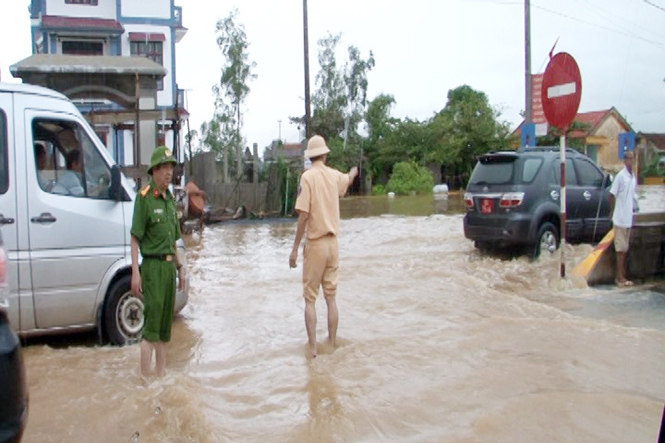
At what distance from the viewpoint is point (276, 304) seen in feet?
28.6

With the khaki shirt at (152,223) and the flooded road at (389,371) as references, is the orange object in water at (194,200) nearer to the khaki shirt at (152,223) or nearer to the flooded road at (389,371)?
the flooded road at (389,371)

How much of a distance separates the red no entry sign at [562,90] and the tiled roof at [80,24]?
2436cm

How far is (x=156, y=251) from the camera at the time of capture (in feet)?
16.7

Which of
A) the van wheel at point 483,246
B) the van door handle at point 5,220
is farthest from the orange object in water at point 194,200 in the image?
the van door handle at point 5,220

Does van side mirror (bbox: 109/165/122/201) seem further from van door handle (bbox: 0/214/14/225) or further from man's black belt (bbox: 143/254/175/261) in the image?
man's black belt (bbox: 143/254/175/261)

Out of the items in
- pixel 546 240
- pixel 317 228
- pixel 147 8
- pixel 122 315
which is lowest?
pixel 122 315

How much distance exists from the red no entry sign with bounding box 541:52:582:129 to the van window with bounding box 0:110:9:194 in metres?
6.77

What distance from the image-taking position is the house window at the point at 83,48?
30.0 m

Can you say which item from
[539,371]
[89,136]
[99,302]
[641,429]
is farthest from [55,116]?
[641,429]

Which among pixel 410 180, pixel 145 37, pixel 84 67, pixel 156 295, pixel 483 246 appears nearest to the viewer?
pixel 156 295

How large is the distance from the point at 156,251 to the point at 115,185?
148 cm

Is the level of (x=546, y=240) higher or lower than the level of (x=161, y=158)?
lower

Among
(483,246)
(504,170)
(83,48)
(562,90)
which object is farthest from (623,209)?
(83,48)

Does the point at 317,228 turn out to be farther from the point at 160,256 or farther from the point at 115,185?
the point at 115,185
